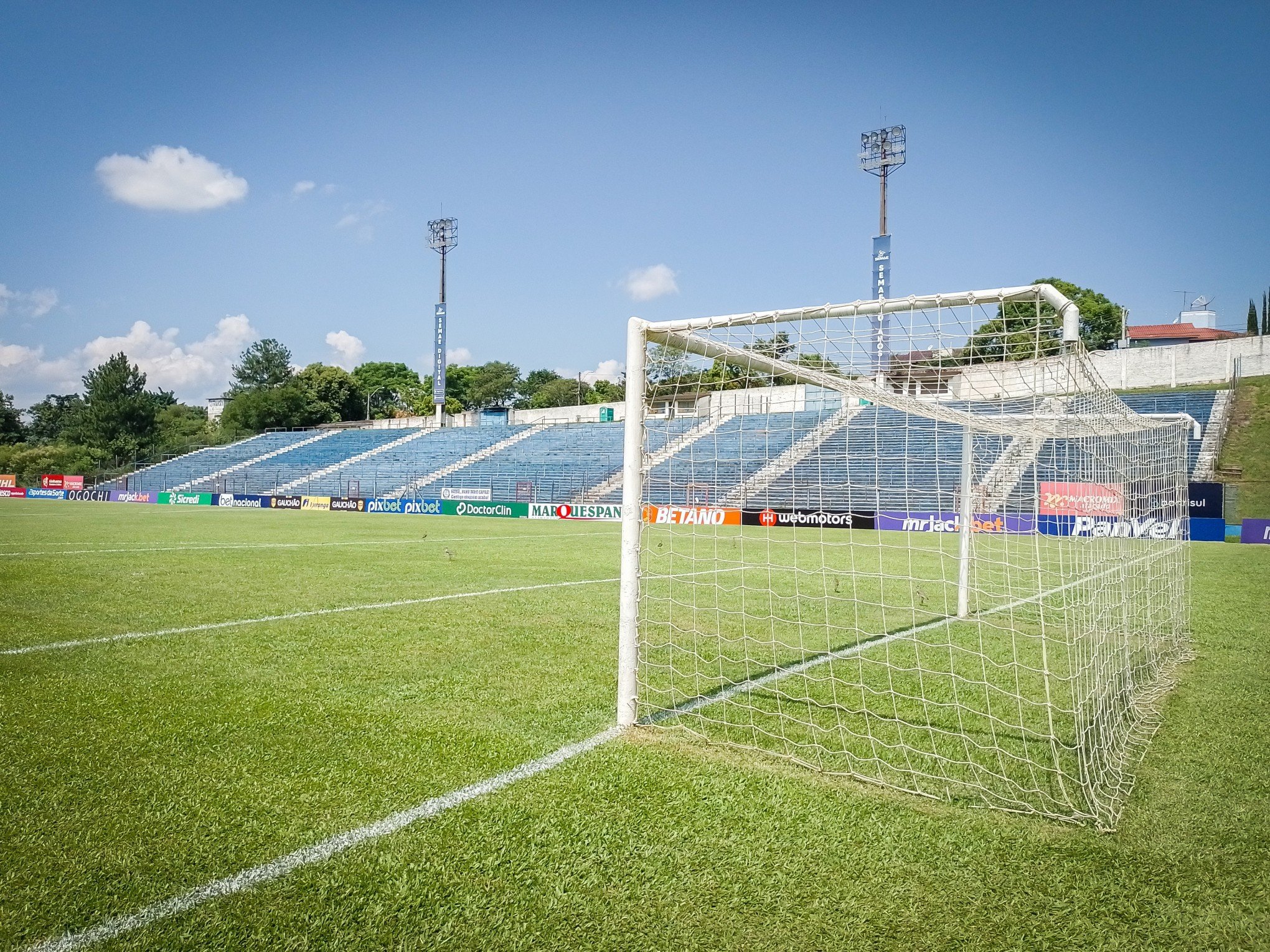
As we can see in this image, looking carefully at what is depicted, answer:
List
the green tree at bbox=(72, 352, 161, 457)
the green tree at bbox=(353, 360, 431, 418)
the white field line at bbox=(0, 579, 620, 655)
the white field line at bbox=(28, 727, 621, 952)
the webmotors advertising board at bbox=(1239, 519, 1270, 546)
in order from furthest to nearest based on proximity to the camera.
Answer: the green tree at bbox=(353, 360, 431, 418) → the green tree at bbox=(72, 352, 161, 457) → the webmotors advertising board at bbox=(1239, 519, 1270, 546) → the white field line at bbox=(0, 579, 620, 655) → the white field line at bbox=(28, 727, 621, 952)

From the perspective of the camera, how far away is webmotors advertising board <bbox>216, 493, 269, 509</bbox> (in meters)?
36.2

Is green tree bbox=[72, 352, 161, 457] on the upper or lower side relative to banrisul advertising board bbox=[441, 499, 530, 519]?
upper

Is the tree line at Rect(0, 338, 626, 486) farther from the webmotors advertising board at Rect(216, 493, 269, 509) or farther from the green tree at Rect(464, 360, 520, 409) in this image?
the webmotors advertising board at Rect(216, 493, 269, 509)

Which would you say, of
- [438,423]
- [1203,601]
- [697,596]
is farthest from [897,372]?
[438,423]

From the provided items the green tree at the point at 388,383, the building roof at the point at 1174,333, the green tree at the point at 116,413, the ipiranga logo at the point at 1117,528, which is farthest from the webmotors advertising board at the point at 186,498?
the building roof at the point at 1174,333

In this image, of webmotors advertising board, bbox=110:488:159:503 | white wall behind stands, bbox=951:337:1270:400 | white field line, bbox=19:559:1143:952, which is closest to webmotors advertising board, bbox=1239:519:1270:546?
white wall behind stands, bbox=951:337:1270:400

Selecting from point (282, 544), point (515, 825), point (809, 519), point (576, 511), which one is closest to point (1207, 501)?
point (809, 519)

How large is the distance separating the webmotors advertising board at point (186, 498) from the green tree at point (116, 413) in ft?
84.2

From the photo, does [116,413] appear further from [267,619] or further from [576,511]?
[267,619]

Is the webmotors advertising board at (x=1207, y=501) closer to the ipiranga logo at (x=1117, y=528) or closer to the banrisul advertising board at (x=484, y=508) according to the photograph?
the ipiranga logo at (x=1117, y=528)

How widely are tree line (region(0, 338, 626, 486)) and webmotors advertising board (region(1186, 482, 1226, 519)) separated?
3482 cm

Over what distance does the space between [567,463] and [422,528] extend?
1492 cm

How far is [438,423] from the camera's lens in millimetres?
47094

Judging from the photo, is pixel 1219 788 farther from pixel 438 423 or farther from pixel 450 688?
pixel 438 423
